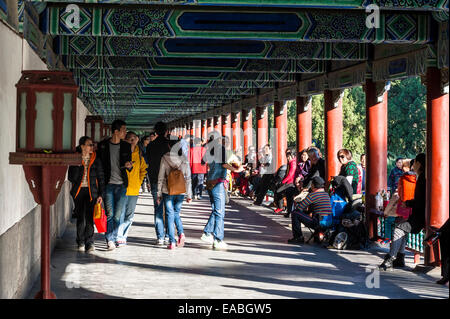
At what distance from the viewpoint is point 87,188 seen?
10469mm

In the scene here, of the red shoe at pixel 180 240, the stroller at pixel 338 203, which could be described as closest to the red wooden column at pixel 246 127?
the stroller at pixel 338 203

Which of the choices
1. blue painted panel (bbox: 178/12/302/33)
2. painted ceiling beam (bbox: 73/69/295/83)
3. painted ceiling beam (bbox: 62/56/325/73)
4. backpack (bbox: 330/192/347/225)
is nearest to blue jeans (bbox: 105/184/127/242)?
blue painted panel (bbox: 178/12/302/33)

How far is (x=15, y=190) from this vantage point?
22.8 feet

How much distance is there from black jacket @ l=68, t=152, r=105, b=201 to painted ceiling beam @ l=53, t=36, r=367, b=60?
7.83 feet

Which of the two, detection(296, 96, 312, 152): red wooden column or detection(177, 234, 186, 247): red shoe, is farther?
detection(296, 96, 312, 152): red wooden column

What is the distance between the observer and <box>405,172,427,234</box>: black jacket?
963 centimetres

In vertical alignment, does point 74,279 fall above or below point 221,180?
below

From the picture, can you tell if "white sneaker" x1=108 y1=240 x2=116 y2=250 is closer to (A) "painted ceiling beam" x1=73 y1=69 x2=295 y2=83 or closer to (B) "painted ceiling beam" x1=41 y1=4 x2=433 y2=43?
(B) "painted ceiling beam" x1=41 y1=4 x2=433 y2=43

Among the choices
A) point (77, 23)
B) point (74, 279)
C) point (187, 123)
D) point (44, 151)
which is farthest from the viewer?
point (187, 123)

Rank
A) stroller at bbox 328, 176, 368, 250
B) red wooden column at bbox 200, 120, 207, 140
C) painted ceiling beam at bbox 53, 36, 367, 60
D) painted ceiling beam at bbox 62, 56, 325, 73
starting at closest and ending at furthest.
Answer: stroller at bbox 328, 176, 368, 250 < painted ceiling beam at bbox 53, 36, 367, 60 < painted ceiling beam at bbox 62, 56, 325, 73 < red wooden column at bbox 200, 120, 207, 140

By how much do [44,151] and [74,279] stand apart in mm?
2465

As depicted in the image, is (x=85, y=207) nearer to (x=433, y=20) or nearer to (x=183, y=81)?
(x=433, y=20)

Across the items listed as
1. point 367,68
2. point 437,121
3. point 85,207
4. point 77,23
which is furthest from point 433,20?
point 85,207
